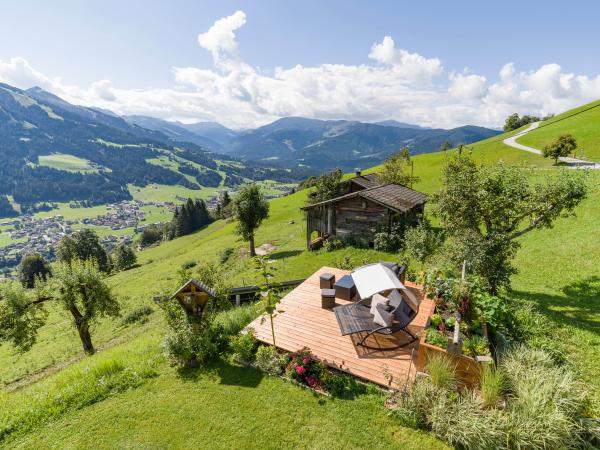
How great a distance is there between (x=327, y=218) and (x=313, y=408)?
22390mm

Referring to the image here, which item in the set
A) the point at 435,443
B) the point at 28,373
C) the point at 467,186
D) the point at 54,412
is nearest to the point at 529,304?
the point at 467,186

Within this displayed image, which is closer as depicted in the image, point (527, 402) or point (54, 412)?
point (527, 402)

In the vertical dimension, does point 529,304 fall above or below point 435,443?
above

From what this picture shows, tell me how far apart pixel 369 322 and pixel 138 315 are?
69.2ft

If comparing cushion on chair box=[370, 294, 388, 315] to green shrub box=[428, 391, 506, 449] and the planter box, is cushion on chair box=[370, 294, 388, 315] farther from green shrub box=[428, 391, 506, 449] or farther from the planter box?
green shrub box=[428, 391, 506, 449]

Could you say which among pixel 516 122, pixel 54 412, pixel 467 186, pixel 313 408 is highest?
pixel 516 122

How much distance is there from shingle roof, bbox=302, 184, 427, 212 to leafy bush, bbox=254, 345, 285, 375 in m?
18.6

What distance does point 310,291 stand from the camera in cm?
1513

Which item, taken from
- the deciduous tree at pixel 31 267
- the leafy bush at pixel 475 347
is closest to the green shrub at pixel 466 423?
the leafy bush at pixel 475 347

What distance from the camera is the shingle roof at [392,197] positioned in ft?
86.1

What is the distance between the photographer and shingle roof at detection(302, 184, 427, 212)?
26.2m

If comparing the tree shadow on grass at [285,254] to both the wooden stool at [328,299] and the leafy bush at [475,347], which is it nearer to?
the wooden stool at [328,299]

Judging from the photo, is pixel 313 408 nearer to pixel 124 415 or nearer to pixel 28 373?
pixel 124 415

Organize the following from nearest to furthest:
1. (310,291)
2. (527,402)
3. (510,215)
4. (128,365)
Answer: (527,402)
(128,365)
(510,215)
(310,291)
